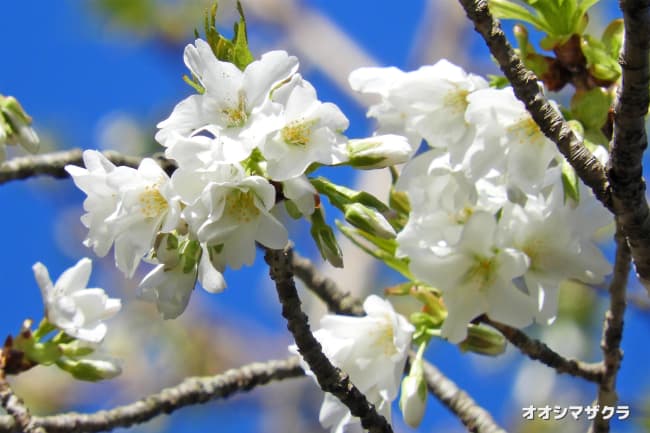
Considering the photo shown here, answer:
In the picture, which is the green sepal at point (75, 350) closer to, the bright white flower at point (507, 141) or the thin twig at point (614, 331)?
the bright white flower at point (507, 141)

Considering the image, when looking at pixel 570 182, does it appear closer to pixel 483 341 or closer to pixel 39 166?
pixel 483 341

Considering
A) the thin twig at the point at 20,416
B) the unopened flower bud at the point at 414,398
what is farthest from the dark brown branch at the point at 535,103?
the thin twig at the point at 20,416

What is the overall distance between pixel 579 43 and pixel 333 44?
13.4 ft

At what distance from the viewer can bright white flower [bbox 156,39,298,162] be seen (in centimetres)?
107

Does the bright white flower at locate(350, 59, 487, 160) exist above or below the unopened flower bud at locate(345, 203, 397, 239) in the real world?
above

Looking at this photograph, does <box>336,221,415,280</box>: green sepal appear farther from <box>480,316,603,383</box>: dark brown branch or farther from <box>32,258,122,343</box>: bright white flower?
<box>32,258,122,343</box>: bright white flower

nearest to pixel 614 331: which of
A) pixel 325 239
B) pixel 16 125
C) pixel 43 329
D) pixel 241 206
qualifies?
pixel 325 239

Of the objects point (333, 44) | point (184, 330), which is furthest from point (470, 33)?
point (184, 330)

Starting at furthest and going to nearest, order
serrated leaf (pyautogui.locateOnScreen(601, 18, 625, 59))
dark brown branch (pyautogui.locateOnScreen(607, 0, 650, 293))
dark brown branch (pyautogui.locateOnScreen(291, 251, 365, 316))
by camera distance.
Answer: dark brown branch (pyautogui.locateOnScreen(291, 251, 365, 316)) → serrated leaf (pyautogui.locateOnScreen(601, 18, 625, 59)) → dark brown branch (pyautogui.locateOnScreen(607, 0, 650, 293))

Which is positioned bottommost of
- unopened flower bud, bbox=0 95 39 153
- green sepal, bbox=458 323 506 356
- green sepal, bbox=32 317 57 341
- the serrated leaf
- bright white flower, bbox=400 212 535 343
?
bright white flower, bbox=400 212 535 343

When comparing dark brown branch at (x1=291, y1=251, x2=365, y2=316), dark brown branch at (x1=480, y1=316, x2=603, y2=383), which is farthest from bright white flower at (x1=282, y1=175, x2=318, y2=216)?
dark brown branch at (x1=291, y1=251, x2=365, y2=316)

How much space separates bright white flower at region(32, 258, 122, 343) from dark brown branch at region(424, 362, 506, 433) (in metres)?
0.67

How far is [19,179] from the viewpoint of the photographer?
1703mm

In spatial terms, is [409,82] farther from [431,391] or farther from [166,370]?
[166,370]
